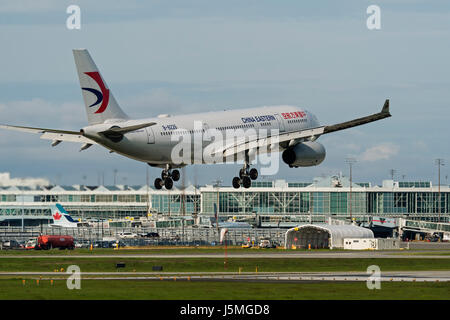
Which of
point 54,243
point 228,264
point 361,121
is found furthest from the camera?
point 54,243

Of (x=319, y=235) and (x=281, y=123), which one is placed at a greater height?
(x=281, y=123)

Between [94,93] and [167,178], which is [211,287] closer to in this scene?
[167,178]

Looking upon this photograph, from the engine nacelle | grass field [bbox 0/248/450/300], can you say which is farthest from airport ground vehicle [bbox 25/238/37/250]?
the engine nacelle

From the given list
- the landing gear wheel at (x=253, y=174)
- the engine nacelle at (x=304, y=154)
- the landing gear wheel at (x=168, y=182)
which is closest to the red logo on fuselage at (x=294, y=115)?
the engine nacelle at (x=304, y=154)

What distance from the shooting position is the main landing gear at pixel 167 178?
85.3 metres

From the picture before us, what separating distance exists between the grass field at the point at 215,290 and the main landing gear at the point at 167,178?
9.42 m

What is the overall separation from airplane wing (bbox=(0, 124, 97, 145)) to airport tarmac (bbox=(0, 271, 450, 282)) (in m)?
13.3

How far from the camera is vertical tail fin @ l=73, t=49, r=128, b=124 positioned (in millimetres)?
80000

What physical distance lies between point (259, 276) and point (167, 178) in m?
13.8

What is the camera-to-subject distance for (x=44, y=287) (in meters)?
75.1

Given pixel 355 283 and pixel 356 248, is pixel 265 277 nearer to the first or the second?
pixel 355 283

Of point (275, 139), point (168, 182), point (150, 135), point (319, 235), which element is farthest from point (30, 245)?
point (150, 135)

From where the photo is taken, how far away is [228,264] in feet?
359
